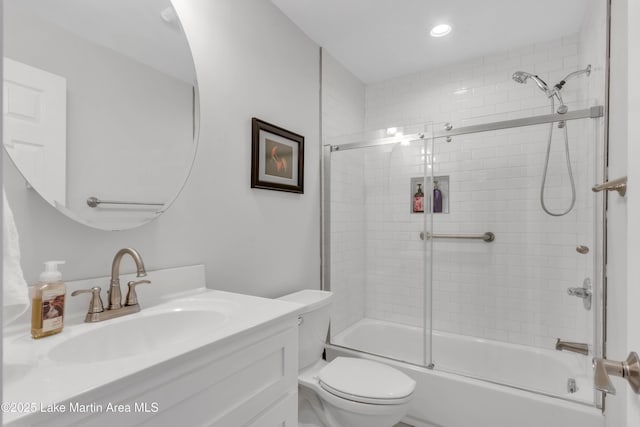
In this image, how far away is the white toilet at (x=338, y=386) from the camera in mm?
1508

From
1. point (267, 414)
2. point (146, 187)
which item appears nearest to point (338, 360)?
point (267, 414)

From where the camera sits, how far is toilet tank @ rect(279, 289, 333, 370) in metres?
1.72

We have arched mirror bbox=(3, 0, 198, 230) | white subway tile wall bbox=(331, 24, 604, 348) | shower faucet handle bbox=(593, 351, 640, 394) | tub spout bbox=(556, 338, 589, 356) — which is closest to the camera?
shower faucet handle bbox=(593, 351, 640, 394)

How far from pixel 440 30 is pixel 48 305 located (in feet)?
7.99

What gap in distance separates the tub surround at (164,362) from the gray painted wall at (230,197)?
0.43 feet

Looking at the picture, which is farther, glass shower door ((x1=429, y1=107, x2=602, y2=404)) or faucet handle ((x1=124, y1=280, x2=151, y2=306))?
glass shower door ((x1=429, y1=107, x2=602, y2=404))

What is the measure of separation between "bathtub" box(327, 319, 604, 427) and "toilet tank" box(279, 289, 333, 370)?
21.2 inches

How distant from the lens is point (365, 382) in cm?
163

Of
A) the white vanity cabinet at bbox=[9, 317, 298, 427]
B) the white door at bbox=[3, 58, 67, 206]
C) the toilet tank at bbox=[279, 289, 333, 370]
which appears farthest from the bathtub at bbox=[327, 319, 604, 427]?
the white door at bbox=[3, 58, 67, 206]

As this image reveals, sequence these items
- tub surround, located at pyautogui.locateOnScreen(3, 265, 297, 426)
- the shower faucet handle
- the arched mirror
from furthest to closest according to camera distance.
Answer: the arched mirror, tub surround, located at pyautogui.locateOnScreen(3, 265, 297, 426), the shower faucet handle

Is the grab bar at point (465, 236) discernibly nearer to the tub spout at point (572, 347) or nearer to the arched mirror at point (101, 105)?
the tub spout at point (572, 347)

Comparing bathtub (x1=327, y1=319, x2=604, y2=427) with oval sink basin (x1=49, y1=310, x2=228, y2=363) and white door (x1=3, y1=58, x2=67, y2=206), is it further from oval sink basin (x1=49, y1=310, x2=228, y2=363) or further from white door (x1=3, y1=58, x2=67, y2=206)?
white door (x1=3, y1=58, x2=67, y2=206)

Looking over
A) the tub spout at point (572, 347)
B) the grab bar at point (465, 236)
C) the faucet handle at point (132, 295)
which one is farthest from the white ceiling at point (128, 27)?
the tub spout at point (572, 347)

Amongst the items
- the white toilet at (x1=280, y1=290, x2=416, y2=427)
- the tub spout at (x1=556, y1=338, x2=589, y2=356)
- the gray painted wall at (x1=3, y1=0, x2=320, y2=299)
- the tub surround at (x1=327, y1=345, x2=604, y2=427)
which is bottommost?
the tub surround at (x1=327, y1=345, x2=604, y2=427)
